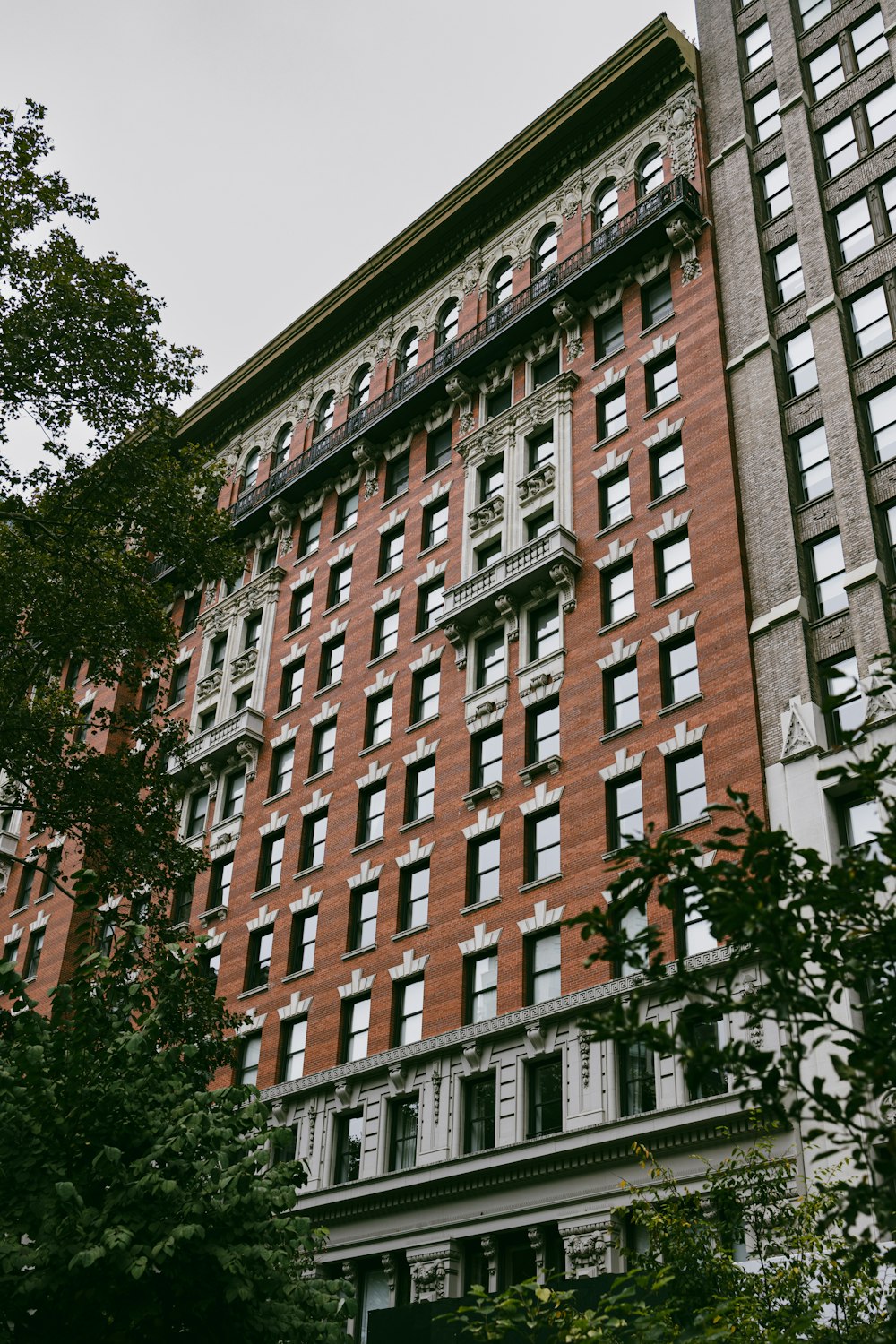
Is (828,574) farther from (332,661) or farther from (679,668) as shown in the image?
(332,661)

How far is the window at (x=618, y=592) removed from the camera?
33.6 metres

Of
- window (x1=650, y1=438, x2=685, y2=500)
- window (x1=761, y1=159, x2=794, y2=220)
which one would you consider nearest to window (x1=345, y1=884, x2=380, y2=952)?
window (x1=650, y1=438, x2=685, y2=500)

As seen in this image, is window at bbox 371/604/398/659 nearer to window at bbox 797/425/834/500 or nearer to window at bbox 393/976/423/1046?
window at bbox 393/976/423/1046

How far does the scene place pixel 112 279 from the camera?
26.2 meters

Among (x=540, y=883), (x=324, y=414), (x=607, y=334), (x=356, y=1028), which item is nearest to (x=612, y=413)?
(x=607, y=334)

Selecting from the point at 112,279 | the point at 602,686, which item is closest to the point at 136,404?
the point at 112,279

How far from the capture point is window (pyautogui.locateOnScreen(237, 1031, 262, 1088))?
36.8 meters

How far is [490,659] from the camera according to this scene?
36844 millimetres

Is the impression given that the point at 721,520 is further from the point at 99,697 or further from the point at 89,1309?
the point at 99,697

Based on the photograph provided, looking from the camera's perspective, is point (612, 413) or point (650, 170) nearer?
point (612, 413)

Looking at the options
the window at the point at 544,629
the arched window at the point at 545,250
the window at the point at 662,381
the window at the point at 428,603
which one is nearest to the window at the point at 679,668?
the window at the point at 544,629

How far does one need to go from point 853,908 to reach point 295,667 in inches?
1397

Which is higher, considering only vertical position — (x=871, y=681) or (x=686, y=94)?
(x=686, y=94)

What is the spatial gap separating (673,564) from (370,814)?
11.1m
